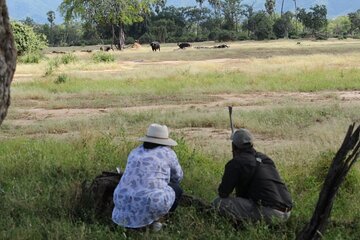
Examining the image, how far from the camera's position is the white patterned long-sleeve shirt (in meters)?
5.30

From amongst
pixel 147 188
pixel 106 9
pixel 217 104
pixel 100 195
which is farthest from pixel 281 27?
pixel 147 188

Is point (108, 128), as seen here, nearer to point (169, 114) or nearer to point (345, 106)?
point (169, 114)

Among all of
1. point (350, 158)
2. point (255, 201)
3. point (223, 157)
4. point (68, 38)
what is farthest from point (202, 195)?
point (68, 38)

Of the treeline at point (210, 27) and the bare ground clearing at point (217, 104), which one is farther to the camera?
the treeline at point (210, 27)

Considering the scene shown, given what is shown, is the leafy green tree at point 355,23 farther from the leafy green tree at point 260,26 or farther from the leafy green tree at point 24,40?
the leafy green tree at point 24,40

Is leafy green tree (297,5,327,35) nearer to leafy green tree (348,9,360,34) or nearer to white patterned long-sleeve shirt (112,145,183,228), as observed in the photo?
Answer: leafy green tree (348,9,360,34)

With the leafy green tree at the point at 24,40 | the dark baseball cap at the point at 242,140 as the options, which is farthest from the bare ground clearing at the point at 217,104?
the leafy green tree at the point at 24,40

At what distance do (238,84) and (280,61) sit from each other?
34.4ft

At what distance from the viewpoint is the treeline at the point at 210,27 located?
87750mm

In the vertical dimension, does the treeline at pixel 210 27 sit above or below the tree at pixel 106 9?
below

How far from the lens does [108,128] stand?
1209cm

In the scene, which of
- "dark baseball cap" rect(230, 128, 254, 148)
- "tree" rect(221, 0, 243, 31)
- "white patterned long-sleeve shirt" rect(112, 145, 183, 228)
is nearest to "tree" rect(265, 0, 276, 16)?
"tree" rect(221, 0, 243, 31)

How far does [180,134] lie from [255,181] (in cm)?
560

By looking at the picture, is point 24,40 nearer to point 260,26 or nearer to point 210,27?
point 260,26
